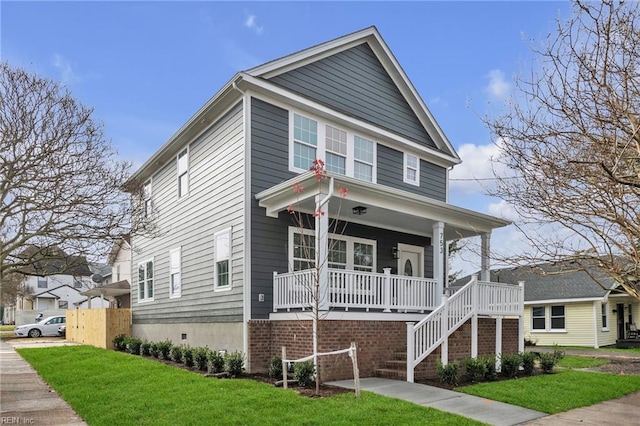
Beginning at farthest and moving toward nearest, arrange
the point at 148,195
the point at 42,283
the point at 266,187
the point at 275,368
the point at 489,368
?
1. the point at 42,283
2. the point at 148,195
3. the point at 266,187
4. the point at 489,368
5. the point at 275,368

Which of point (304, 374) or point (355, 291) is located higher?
point (355, 291)

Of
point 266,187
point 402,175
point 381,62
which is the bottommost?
point 266,187

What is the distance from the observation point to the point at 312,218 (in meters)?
13.0

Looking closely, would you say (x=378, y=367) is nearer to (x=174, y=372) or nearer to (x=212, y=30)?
(x=174, y=372)

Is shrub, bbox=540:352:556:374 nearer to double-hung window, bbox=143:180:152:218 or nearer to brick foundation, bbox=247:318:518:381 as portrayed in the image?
brick foundation, bbox=247:318:518:381

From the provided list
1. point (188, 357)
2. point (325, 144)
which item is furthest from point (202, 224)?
point (325, 144)

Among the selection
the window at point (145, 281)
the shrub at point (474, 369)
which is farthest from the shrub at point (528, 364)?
the window at point (145, 281)

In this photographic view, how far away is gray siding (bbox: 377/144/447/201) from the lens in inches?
619

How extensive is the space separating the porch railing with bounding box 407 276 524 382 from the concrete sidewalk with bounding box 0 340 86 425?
20.9 feet

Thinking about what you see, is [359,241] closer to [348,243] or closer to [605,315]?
[348,243]

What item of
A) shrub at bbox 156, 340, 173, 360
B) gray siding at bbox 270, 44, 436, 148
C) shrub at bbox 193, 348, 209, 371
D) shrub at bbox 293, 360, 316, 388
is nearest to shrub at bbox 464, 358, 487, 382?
shrub at bbox 293, 360, 316, 388

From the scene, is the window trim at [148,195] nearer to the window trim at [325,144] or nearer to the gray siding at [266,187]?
the gray siding at [266,187]

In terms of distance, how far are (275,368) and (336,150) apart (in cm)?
634

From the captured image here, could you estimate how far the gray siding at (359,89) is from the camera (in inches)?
563
